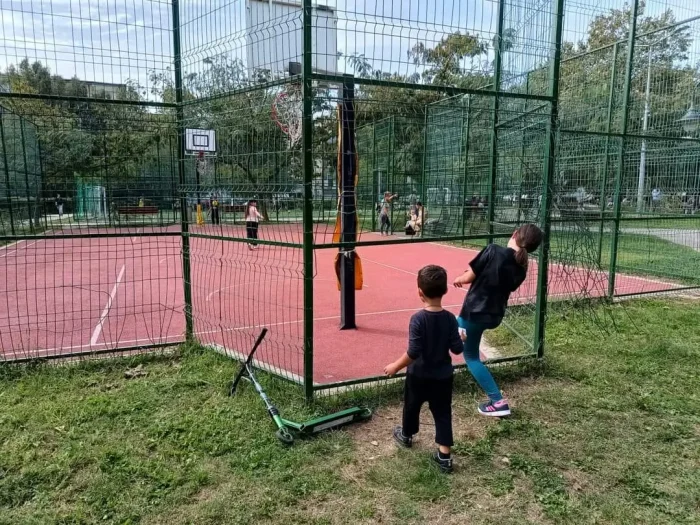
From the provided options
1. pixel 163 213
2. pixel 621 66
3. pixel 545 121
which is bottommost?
pixel 163 213

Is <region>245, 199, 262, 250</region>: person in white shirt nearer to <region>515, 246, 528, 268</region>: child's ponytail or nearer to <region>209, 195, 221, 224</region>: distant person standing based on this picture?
<region>209, 195, 221, 224</region>: distant person standing

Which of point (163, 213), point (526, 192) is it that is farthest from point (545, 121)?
point (163, 213)

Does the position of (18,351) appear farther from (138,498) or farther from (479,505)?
(479,505)

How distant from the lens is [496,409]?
157 inches

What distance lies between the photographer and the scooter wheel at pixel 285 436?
344cm

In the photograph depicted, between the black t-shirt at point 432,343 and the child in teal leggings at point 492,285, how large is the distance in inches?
32.0

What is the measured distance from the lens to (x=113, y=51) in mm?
4777

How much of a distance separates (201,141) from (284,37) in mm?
1622

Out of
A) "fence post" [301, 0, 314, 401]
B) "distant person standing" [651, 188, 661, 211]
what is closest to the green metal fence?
"fence post" [301, 0, 314, 401]

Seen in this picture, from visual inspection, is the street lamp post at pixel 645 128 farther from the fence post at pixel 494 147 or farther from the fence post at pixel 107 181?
the fence post at pixel 107 181

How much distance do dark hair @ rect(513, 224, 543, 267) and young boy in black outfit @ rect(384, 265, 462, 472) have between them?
102 centimetres

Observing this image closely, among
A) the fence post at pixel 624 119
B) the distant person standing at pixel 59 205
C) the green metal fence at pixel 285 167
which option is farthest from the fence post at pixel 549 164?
the distant person standing at pixel 59 205

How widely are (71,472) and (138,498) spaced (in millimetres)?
594

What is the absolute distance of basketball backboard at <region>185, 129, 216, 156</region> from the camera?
4.94 m
